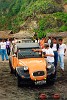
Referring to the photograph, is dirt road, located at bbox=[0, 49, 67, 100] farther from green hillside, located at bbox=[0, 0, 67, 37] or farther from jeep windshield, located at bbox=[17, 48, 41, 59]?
green hillside, located at bbox=[0, 0, 67, 37]

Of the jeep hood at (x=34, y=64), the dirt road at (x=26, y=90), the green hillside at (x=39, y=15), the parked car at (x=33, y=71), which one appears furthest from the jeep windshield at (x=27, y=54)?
the green hillside at (x=39, y=15)

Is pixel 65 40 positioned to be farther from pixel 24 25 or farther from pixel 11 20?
pixel 11 20

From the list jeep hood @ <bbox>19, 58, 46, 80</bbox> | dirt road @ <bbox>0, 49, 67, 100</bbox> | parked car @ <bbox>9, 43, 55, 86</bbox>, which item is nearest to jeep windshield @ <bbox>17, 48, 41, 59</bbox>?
parked car @ <bbox>9, 43, 55, 86</bbox>

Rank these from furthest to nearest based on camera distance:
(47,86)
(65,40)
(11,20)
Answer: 1. (11,20)
2. (65,40)
3. (47,86)

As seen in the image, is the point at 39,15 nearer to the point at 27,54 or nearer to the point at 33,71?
the point at 27,54

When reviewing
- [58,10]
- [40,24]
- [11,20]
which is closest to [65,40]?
[40,24]

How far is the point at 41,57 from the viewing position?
59.4ft

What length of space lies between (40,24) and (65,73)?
49.7 meters

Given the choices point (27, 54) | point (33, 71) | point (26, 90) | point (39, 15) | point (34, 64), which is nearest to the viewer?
point (26, 90)

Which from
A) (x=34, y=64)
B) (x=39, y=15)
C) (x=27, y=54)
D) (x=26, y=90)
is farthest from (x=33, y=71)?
(x=39, y=15)

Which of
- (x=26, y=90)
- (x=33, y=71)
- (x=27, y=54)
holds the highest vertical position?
(x=27, y=54)

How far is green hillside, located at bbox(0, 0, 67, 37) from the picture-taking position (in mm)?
69238

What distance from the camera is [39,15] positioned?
237 ft

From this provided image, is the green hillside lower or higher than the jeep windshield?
lower
